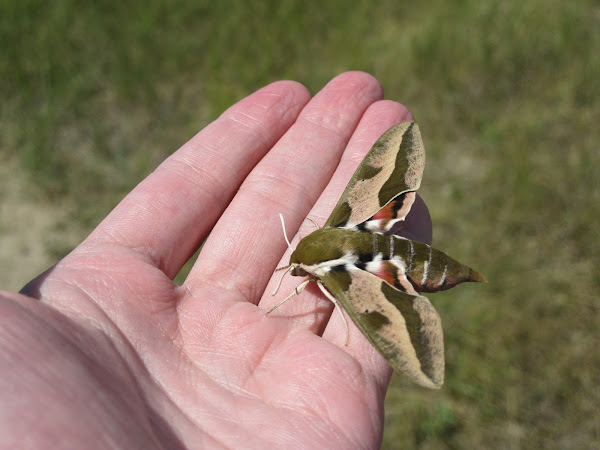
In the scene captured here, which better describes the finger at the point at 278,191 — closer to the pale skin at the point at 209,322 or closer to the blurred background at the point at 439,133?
the pale skin at the point at 209,322

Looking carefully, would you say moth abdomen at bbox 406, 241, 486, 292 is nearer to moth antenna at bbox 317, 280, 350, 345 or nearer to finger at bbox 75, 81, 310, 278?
moth antenna at bbox 317, 280, 350, 345

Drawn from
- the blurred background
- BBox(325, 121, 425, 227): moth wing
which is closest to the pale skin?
BBox(325, 121, 425, 227): moth wing

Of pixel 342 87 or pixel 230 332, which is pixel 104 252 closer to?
pixel 230 332

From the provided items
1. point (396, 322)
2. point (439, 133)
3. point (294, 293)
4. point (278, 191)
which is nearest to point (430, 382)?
point (396, 322)

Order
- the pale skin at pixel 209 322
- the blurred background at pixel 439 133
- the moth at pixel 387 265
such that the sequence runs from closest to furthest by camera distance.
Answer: the pale skin at pixel 209 322
the moth at pixel 387 265
the blurred background at pixel 439 133

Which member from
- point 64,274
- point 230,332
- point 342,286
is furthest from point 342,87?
point 64,274

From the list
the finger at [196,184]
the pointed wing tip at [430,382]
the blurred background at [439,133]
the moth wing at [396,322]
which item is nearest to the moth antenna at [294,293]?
the moth wing at [396,322]
